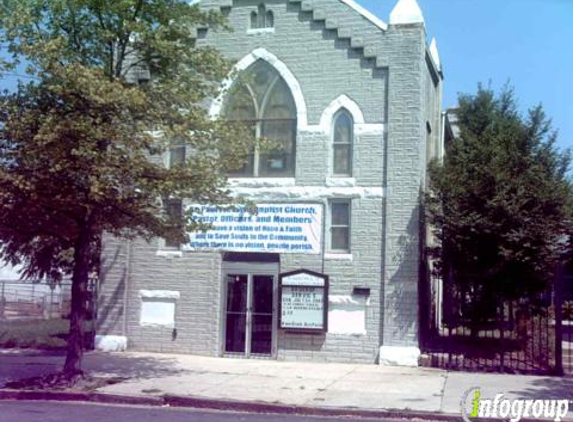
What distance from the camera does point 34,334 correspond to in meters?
21.5

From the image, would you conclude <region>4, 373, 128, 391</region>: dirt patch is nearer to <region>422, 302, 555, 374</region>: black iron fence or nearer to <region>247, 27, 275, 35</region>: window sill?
<region>422, 302, 555, 374</region>: black iron fence

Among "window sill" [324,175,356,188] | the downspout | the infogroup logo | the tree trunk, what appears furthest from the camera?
the downspout

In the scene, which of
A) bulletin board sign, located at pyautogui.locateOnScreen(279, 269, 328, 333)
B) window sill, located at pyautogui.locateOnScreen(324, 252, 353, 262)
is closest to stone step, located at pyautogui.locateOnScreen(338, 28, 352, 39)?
window sill, located at pyautogui.locateOnScreen(324, 252, 353, 262)

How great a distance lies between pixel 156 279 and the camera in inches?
746

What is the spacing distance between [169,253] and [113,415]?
321 inches

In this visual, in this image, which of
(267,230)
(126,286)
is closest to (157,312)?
(126,286)

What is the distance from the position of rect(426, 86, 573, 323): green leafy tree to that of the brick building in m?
0.80

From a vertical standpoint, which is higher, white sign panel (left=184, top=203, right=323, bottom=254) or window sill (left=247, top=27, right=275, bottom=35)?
window sill (left=247, top=27, right=275, bottom=35)

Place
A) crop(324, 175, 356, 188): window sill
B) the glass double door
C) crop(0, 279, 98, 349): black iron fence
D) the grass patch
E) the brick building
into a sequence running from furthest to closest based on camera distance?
crop(0, 279, 98, 349): black iron fence → the grass patch → the glass double door → crop(324, 175, 356, 188): window sill → the brick building

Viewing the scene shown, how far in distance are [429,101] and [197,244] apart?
24.1 ft

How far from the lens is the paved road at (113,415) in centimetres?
1061

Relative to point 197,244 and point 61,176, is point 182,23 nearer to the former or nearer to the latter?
point 61,176

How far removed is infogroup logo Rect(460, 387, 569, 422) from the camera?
Result: 10.8m

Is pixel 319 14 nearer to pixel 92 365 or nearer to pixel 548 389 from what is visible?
pixel 92 365
